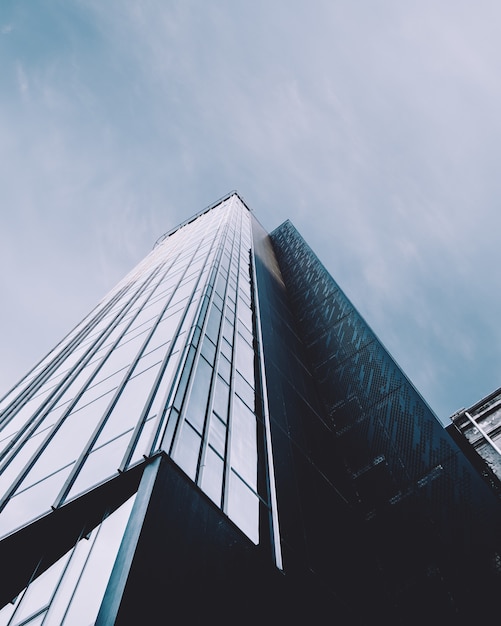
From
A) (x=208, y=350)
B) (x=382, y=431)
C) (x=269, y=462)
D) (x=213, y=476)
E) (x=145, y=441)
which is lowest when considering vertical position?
(x=382, y=431)

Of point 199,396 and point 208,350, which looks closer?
point 199,396

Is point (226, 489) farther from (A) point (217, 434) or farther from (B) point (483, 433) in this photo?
(B) point (483, 433)

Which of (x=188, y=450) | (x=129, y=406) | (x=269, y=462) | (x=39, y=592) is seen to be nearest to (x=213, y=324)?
(x=129, y=406)

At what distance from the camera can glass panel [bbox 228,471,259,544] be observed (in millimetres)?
6332

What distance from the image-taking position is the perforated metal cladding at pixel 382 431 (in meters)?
10.0

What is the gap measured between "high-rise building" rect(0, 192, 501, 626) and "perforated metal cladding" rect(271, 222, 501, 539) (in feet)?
0.19

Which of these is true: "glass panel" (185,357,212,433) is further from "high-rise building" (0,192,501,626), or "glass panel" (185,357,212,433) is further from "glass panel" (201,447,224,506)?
"glass panel" (201,447,224,506)

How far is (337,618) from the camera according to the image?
21.4 feet

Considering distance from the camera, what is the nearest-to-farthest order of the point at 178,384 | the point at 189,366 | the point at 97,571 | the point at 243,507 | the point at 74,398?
the point at 97,571
the point at 243,507
the point at 178,384
the point at 189,366
the point at 74,398

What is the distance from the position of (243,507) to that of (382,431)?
7.73 m

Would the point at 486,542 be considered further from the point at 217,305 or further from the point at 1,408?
the point at 1,408

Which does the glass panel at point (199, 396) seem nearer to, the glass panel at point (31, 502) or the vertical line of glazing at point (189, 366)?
the vertical line of glazing at point (189, 366)

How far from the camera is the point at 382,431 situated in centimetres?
1304

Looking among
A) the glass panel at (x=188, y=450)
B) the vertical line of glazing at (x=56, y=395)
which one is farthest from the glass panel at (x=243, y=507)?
the vertical line of glazing at (x=56, y=395)
